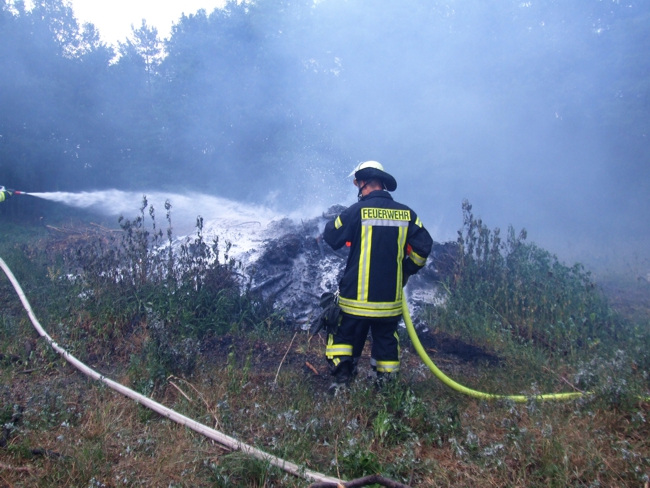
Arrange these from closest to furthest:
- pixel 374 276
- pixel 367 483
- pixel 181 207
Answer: pixel 367 483 → pixel 374 276 → pixel 181 207

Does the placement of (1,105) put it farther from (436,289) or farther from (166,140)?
(436,289)

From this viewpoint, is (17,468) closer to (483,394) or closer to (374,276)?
(374,276)

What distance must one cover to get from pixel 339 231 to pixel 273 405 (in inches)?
56.6

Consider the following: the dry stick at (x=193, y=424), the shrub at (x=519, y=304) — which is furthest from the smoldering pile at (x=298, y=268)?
the dry stick at (x=193, y=424)

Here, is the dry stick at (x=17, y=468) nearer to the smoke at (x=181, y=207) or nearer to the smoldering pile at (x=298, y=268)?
the smoldering pile at (x=298, y=268)

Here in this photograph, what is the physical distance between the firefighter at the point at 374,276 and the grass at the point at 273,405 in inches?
9.3

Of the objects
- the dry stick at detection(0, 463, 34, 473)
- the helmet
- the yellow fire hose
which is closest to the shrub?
the yellow fire hose

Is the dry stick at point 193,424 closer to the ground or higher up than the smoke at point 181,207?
closer to the ground

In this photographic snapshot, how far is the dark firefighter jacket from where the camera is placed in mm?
3445

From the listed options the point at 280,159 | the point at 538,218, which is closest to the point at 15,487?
the point at 280,159

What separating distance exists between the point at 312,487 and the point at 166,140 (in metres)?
12.6

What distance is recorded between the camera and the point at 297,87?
40.4ft

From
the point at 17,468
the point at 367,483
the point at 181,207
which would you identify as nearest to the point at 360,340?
the point at 367,483

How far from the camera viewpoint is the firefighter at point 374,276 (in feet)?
11.3
